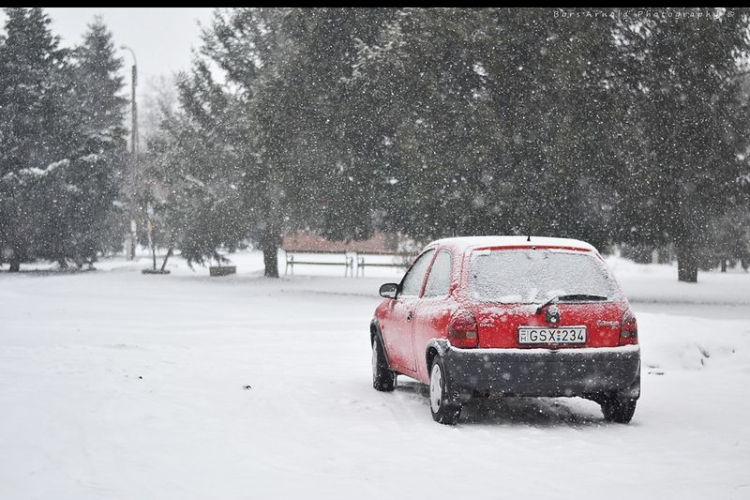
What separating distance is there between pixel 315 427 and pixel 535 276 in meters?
2.26

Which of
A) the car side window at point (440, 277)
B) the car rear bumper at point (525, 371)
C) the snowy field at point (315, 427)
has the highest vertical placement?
the car side window at point (440, 277)

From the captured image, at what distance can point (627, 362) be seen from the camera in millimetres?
8227

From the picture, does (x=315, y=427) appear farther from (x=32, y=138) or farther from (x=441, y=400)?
(x=32, y=138)

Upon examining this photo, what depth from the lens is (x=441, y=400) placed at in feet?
27.0

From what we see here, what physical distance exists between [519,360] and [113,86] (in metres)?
64.5

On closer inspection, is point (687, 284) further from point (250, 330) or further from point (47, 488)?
point (47, 488)

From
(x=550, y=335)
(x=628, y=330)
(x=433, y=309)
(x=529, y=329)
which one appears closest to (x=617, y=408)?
(x=628, y=330)

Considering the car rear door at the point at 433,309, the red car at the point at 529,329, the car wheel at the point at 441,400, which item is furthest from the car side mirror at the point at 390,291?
the car wheel at the point at 441,400

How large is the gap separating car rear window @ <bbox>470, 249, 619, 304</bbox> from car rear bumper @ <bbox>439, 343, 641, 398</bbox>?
1.58ft

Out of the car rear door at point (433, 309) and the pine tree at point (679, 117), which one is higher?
the pine tree at point (679, 117)

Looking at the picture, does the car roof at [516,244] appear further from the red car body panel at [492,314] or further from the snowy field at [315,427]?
the snowy field at [315,427]

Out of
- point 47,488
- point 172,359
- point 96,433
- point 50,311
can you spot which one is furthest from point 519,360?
point 50,311

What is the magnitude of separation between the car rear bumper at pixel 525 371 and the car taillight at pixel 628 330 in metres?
0.32

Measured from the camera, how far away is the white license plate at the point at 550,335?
8109 millimetres
